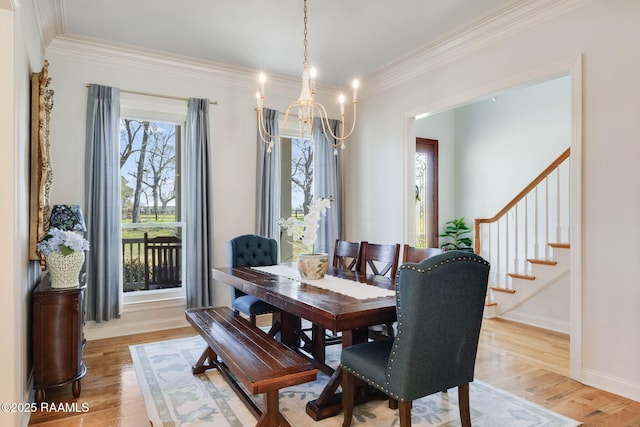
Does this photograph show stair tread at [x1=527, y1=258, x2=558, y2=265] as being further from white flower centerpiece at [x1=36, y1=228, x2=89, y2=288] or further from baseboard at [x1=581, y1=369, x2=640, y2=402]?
white flower centerpiece at [x1=36, y1=228, x2=89, y2=288]

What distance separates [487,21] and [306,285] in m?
2.78

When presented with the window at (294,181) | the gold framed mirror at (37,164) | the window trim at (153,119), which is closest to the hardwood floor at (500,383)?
the window trim at (153,119)

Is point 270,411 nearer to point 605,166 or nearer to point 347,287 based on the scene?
point 347,287

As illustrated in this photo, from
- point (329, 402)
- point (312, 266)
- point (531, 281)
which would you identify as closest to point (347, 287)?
point (312, 266)

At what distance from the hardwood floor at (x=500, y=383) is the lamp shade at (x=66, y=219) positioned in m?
1.14

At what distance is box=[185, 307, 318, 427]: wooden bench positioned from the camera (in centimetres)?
195

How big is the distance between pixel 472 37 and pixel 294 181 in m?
2.69

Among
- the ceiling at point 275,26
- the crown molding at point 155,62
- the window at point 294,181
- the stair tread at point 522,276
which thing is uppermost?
the ceiling at point 275,26

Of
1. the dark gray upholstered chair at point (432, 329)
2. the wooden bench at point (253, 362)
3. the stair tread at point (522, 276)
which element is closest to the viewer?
the dark gray upholstered chair at point (432, 329)

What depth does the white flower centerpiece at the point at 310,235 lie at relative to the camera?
292 centimetres

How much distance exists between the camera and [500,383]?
116 inches

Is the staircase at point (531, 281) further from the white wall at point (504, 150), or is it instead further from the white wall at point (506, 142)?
the white wall at point (506, 142)

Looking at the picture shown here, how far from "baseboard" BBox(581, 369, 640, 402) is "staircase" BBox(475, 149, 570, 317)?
1613mm

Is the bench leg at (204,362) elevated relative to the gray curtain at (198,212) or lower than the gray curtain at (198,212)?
lower
